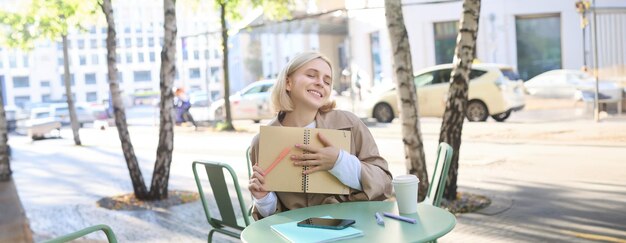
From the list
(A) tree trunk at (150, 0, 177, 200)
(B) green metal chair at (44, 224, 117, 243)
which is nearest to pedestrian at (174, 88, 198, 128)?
(A) tree trunk at (150, 0, 177, 200)

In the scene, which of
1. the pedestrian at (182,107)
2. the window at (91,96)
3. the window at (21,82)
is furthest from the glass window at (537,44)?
the window at (91,96)

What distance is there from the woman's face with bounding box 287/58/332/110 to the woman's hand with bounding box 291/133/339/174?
258 mm

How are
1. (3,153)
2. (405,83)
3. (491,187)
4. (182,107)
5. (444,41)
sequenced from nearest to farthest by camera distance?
(405,83)
(491,187)
(3,153)
(182,107)
(444,41)

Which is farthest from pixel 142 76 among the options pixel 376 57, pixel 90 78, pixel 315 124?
pixel 315 124

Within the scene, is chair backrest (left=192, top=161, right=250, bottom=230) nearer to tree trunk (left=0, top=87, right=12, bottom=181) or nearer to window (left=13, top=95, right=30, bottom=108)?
tree trunk (left=0, top=87, right=12, bottom=181)

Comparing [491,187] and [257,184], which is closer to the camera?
[257,184]

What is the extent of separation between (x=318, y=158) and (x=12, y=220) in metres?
6.25

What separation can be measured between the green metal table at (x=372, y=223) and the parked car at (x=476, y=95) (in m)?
13.1

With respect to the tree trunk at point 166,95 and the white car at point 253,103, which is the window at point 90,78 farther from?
the tree trunk at point 166,95

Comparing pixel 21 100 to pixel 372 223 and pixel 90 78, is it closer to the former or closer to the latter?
pixel 90 78

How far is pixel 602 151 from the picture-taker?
11031 millimetres

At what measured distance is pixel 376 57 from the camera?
125 feet

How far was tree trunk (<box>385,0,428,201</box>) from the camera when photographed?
719 centimetres

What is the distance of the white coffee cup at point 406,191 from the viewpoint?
3129 millimetres
